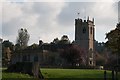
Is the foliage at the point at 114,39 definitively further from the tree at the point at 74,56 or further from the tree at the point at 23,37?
the tree at the point at 23,37

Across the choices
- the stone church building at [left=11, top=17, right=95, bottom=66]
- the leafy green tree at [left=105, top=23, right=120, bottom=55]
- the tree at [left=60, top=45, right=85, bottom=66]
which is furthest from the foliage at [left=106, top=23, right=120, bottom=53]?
the stone church building at [left=11, top=17, right=95, bottom=66]

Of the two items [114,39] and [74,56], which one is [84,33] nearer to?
[74,56]

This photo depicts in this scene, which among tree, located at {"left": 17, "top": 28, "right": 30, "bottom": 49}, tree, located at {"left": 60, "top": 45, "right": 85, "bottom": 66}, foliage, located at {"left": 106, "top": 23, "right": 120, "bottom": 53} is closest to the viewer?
foliage, located at {"left": 106, "top": 23, "right": 120, "bottom": 53}

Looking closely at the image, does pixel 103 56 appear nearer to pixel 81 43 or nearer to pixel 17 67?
pixel 81 43

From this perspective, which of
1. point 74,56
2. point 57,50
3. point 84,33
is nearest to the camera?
point 74,56

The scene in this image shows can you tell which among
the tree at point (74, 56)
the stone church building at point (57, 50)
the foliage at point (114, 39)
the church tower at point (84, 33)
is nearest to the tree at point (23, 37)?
the stone church building at point (57, 50)

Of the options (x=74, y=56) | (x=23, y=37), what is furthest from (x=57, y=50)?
(x=74, y=56)

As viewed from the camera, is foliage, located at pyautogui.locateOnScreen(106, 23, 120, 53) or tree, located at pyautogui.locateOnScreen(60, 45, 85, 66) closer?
foliage, located at pyautogui.locateOnScreen(106, 23, 120, 53)

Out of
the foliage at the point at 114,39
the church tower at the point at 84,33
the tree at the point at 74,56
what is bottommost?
the tree at the point at 74,56

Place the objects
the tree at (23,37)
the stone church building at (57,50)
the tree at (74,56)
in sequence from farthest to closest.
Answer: the tree at (23,37) → the stone church building at (57,50) → the tree at (74,56)

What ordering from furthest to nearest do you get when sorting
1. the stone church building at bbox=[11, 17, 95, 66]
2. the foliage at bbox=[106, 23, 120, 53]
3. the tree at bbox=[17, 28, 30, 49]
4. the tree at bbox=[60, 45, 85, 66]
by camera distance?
the tree at bbox=[17, 28, 30, 49] < the stone church building at bbox=[11, 17, 95, 66] < the tree at bbox=[60, 45, 85, 66] < the foliage at bbox=[106, 23, 120, 53]

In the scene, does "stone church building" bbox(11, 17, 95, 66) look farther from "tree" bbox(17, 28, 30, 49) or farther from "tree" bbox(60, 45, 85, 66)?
"tree" bbox(60, 45, 85, 66)

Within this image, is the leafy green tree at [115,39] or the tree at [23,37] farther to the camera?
the tree at [23,37]

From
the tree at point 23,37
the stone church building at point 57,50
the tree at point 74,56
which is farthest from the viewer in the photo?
the tree at point 23,37
